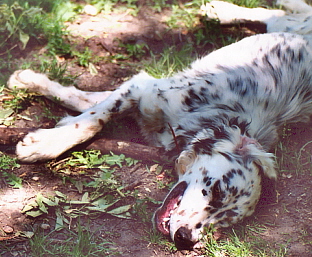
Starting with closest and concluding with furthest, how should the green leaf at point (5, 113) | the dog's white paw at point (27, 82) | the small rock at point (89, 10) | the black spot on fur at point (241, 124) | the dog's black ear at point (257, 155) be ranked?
1. the dog's black ear at point (257, 155)
2. the black spot on fur at point (241, 124)
3. the green leaf at point (5, 113)
4. the dog's white paw at point (27, 82)
5. the small rock at point (89, 10)

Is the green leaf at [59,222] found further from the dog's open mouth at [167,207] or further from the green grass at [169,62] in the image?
the green grass at [169,62]

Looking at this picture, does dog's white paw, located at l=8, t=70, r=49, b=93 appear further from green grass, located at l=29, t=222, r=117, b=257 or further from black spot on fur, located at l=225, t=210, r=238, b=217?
black spot on fur, located at l=225, t=210, r=238, b=217

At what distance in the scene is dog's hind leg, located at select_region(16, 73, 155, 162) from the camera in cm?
333

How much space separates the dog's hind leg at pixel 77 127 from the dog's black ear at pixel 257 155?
1.03 m

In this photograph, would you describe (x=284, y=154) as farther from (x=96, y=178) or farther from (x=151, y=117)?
(x=96, y=178)

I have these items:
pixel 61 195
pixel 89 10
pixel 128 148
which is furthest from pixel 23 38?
pixel 61 195

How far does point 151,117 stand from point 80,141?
0.58m

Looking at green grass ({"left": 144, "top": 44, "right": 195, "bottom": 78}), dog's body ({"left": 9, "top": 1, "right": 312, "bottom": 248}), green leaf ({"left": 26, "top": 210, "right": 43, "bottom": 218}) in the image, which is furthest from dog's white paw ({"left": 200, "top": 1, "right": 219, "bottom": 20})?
green leaf ({"left": 26, "top": 210, "right": 43, "bottom": 218})

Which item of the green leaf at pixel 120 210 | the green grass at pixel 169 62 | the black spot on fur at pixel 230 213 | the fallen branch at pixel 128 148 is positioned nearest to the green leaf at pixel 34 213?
the green leaf at pixel 120 210

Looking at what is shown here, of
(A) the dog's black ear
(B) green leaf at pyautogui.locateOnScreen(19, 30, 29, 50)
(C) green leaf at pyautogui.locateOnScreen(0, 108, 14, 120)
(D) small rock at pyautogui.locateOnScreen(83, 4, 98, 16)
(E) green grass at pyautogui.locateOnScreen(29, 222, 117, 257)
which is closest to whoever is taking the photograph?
(E) green grass at pyautogui.locateOnScreen(29, 222, 117, 257)

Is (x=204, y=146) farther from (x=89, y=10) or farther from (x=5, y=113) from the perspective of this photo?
(x=89, y=10)

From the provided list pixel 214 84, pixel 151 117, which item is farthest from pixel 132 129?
pixel 214 84

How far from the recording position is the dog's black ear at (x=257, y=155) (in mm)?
3051

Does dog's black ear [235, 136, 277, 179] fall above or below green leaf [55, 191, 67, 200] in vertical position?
above
